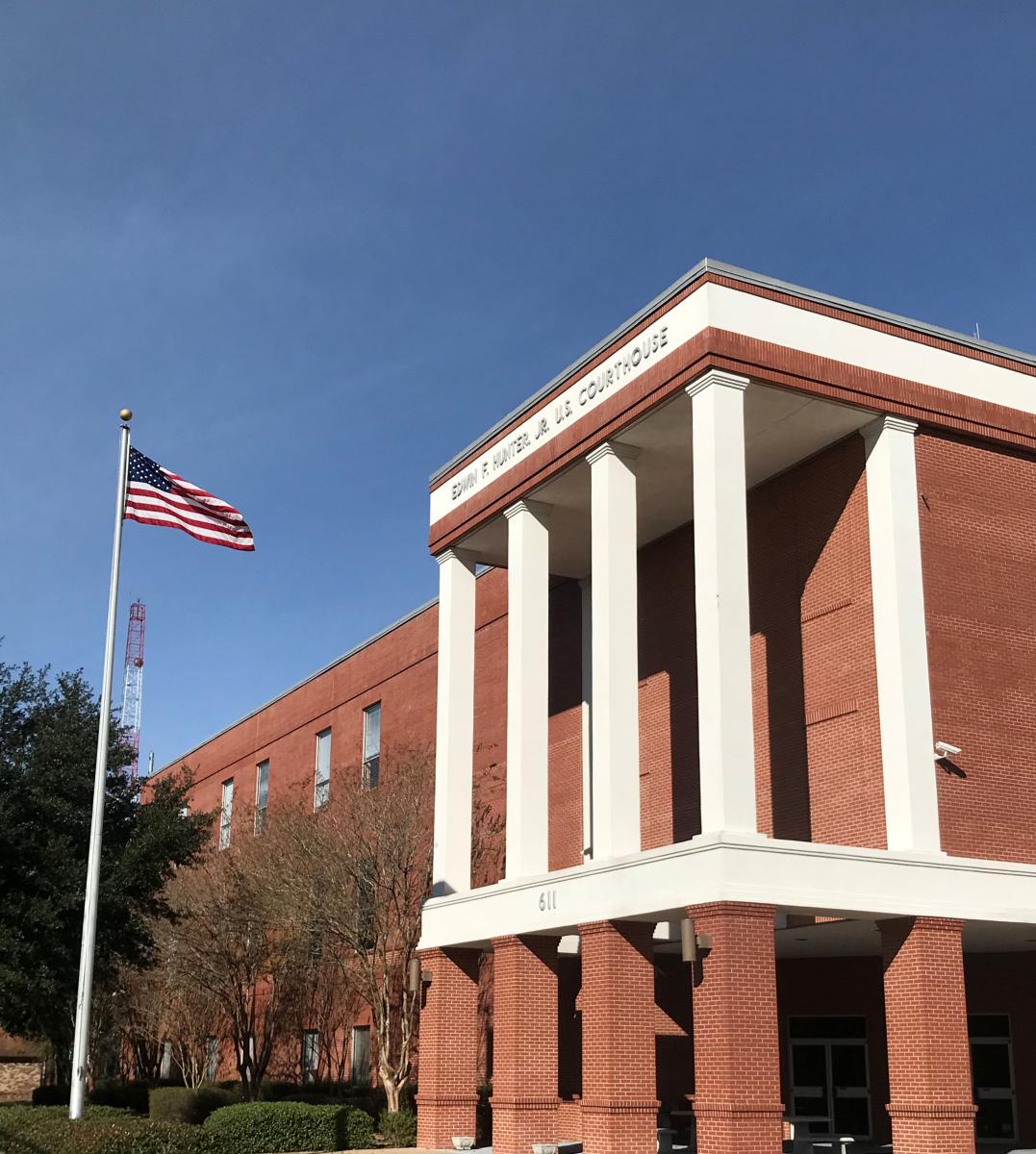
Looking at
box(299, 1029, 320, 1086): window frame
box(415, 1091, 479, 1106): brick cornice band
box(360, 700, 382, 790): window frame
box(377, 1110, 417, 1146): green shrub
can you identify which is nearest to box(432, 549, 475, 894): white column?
box(415, 1091, 479, 1106): brick cornice band

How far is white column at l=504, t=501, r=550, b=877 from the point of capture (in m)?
25.5

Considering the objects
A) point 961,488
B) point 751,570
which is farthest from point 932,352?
point 751,570

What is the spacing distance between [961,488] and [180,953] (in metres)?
23.2

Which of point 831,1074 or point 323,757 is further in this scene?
point 323,757

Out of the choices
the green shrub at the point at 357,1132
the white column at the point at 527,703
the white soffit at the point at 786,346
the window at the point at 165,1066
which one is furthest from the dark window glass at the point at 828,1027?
the window at the point at 165,1066

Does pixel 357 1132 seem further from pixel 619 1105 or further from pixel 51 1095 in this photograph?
pixel 51 1095

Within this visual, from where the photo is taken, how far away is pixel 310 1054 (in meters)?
40.4

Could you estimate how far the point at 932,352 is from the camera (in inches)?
963

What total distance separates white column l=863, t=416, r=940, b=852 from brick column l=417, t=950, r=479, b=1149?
30.1 feet

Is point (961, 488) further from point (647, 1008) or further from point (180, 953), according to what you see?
point (180, 953)

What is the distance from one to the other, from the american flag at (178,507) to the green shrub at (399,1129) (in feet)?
40.4

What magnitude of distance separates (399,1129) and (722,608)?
13.9 m

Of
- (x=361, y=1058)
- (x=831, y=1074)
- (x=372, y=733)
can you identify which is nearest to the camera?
(x=831, y=1074)

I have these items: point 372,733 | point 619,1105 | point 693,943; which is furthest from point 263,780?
point 693,943
